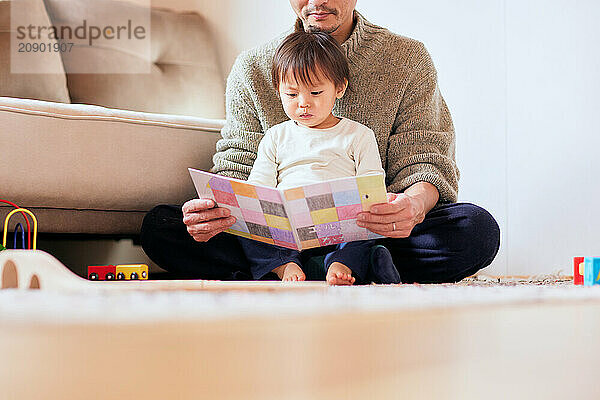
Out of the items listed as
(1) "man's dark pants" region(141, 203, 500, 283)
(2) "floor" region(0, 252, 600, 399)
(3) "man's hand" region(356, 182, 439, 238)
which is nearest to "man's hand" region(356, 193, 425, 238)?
(3) "man's hand" region(356, 182, 439, 238)

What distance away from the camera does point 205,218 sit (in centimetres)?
111

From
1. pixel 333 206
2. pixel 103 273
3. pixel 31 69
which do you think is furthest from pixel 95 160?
pixel 31 69

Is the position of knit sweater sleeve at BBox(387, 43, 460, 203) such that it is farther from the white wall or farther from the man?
the white wall

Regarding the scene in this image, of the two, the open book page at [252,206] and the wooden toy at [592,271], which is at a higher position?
the open book page at [252,206]

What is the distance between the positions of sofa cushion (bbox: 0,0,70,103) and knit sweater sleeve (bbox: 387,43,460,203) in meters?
1.05

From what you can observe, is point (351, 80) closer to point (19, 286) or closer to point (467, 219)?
point (467, 219)

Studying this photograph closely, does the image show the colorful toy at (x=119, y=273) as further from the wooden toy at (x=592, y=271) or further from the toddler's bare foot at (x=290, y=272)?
the wooden toy at (x=592, y=271)

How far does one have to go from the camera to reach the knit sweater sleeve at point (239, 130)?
1328 millimetres

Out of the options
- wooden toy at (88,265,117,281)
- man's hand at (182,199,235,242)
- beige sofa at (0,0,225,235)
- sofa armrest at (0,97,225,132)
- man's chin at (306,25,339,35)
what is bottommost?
wooden toy at (88,265,117,281)

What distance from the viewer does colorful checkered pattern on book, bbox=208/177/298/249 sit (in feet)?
3.33

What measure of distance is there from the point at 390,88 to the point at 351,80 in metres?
0.08

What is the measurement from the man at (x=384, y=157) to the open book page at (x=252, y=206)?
26 millimetres

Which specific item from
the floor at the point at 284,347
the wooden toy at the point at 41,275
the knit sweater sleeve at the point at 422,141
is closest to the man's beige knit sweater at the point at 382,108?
the knit sweater sleeve at the point at 422,141

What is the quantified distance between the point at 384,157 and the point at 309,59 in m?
0.25
